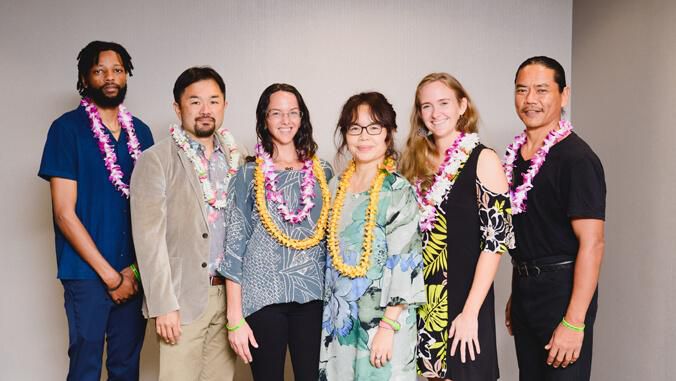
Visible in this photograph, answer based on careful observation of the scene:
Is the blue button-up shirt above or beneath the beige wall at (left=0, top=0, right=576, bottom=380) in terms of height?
beneath

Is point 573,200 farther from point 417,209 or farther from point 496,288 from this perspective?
point 496,288

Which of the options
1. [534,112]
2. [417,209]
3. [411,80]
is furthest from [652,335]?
[411,80]

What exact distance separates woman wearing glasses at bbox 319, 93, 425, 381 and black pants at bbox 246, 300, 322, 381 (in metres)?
0.09

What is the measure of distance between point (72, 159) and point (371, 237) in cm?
138

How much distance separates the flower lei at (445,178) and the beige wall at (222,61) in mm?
1618

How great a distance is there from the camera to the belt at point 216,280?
2449mm

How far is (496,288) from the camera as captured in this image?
3.84 m

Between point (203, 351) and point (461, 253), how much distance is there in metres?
1.15

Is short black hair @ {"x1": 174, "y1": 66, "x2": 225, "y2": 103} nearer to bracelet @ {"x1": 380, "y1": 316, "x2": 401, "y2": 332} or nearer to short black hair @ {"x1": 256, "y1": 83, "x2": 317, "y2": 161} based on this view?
short black hair @ {"x1": 256, "y1": 83, "x2": 317, "y2": 161}

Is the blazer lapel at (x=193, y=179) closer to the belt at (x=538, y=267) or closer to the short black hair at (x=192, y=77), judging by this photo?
the short black hair at (x=192, y=77)

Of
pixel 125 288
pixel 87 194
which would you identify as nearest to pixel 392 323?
pixel 125 288

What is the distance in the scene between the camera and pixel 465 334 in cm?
205

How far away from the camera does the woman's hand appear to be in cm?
204

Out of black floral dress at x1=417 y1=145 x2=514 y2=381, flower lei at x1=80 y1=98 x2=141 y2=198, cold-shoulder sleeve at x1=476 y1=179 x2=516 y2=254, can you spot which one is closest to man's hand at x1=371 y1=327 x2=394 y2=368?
black floral dress at x1=417 y1=145 x2=514 y2=381
